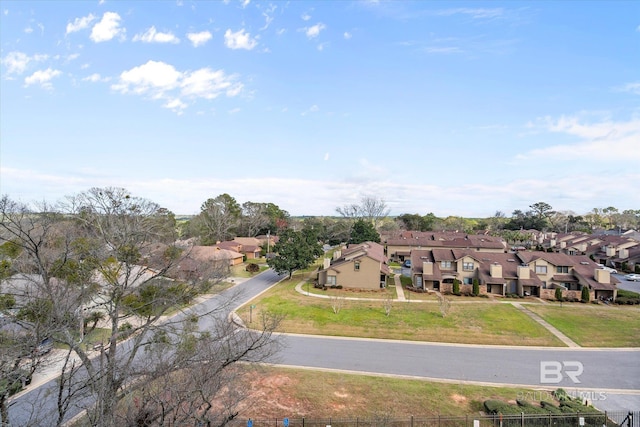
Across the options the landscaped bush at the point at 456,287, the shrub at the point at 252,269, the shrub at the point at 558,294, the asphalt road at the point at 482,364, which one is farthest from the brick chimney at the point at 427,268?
the shrub at the point at 252,269

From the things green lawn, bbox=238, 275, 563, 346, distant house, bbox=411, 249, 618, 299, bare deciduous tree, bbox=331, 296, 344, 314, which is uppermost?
distant house, bbox=411, 249, 618, 299

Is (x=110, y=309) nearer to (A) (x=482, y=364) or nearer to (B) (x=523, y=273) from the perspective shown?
(A) (x=482, y=364)

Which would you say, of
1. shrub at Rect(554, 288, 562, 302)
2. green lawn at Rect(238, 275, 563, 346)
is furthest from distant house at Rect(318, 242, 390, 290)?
shrub at Rect(554, 288, 562, 302)

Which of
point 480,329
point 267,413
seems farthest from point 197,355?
point 480,329

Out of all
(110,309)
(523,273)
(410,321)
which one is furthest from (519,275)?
(110,309)

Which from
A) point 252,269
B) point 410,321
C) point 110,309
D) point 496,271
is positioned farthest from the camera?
point 252,269

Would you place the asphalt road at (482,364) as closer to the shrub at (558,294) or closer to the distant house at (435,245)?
the shrub at (558,294)

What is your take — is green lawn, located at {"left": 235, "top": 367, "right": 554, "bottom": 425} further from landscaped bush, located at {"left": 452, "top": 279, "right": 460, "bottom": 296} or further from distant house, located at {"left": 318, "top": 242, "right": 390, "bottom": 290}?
distant house, located at {"left": 318, "top": 242, "right": 390, "bottom": 290}
